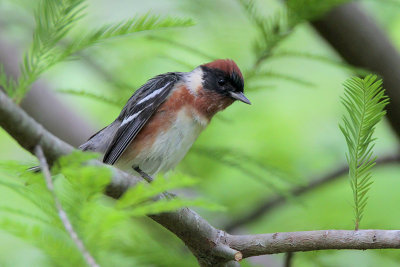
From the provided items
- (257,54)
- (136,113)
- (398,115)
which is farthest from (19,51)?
(398,115)

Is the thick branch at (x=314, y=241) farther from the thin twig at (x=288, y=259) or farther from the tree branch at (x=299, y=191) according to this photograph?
the tree branch at (x=299, y=191)

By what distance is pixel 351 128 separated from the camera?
2.12m

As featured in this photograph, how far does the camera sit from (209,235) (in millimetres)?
2715

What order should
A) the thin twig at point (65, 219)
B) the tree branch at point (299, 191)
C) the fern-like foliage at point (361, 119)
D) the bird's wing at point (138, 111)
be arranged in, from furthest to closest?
the tree branch at point (299, 191) < the bird's wing at point (138, 111) < the fern-like foliage at point (361, 119) < the thin twig at point (65, 219)

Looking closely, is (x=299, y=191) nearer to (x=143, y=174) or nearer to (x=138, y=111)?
(x=143, y=174)

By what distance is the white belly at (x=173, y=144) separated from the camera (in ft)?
13.5

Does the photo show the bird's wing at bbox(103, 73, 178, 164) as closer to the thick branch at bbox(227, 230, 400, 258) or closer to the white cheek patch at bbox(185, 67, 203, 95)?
the white cheek patch at bbox(185, 67, 203, 95)

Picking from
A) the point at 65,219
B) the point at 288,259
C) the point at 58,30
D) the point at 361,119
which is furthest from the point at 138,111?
the point at 65,219

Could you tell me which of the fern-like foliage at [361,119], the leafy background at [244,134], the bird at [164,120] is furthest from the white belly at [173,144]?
the fern-like foliage at [361,119]

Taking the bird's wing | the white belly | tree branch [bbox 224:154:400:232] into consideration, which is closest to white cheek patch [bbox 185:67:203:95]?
the bird's wing

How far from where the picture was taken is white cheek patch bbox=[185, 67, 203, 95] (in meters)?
4.47

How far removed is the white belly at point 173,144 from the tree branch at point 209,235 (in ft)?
4.68

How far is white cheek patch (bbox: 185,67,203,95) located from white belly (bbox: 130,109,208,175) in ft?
0.91

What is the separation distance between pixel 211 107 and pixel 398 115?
1531mm
